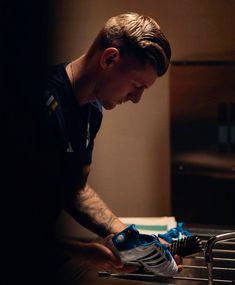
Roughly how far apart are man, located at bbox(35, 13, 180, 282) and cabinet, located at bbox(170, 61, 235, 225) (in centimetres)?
61

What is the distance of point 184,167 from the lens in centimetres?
173

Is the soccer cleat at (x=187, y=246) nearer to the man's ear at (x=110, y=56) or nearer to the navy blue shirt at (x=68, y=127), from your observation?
the navy blue shirt at (x=68, y=127)

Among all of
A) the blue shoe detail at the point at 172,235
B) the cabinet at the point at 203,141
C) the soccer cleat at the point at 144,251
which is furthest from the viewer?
the cabinet at the point at 203,141

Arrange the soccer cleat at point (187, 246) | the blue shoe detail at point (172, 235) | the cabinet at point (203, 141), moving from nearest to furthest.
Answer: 1. the soccer cleat at point (187, 246)
2. the blue shoe detail at point (172, 235)
3. the cabinet at point (203, 141)

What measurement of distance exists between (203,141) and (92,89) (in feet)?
2.37

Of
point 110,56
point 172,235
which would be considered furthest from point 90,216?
point 110,56

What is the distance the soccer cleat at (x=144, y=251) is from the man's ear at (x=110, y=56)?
355 mm

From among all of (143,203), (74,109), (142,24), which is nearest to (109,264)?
(74,109)

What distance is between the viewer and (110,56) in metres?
1.02

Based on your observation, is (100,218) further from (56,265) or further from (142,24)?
(142,24)

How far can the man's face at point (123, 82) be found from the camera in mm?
1030

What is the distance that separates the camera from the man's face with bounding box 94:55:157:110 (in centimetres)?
103

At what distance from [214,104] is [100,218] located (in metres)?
0.67

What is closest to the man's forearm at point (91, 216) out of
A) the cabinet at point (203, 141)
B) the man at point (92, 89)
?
the man at point (92, 89)
